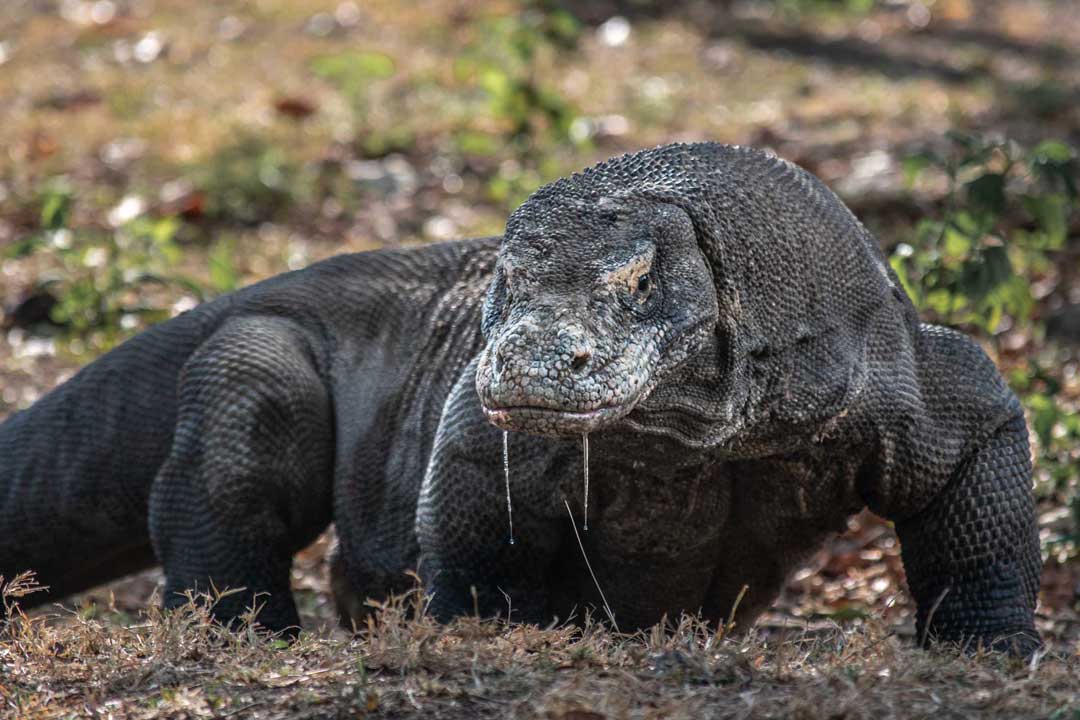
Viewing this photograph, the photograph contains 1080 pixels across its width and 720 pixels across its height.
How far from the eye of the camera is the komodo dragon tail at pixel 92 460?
14.9 feet

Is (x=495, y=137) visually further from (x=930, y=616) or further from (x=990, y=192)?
(x=930, y=616)

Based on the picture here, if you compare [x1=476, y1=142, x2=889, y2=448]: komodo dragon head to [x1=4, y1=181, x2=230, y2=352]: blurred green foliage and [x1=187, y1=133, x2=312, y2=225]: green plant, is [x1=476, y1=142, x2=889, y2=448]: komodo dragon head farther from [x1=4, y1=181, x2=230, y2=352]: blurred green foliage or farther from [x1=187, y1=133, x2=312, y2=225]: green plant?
[x1=187, y1=133, x2=312, y2=225]: green plant

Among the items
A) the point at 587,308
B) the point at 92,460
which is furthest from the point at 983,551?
the point at 92,460

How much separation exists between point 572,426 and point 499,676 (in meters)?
0.61

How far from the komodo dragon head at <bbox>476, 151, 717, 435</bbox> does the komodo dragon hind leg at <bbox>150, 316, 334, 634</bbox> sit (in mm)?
1415

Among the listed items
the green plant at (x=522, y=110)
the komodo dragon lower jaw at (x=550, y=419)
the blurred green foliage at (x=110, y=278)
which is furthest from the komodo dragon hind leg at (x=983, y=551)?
the green plant at (x=522, y=110)

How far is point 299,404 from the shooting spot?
4.31 m

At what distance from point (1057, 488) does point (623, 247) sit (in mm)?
2669

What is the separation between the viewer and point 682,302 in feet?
9.44

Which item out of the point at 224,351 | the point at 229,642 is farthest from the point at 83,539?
the point at 229,642

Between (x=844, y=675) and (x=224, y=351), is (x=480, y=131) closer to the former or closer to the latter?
(x=224, y=351)

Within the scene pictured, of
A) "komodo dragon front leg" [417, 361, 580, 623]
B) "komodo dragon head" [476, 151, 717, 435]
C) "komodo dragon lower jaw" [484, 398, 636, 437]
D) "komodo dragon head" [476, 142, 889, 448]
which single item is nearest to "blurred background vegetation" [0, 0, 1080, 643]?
"komodo dragon front leg" [417, 361, 580, 623]

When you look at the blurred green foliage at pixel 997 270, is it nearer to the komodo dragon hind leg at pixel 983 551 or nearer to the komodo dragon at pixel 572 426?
the komodo dragon hind leg at pixel 983 551

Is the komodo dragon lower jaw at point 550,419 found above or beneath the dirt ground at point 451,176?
above
